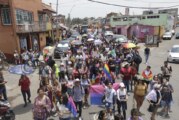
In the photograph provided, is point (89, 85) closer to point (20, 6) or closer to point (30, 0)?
point (20, 6)

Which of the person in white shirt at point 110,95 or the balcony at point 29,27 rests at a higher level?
the balcony at point 29,27

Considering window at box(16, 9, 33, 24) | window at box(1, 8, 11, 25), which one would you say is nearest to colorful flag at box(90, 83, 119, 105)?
window at box(1, 8, 11, 25)

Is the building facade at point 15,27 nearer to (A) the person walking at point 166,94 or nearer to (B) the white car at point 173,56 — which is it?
(B) the white car at point 173,56

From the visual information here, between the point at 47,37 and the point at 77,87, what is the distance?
3012 centimetres

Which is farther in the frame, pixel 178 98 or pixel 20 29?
pixel 20 29

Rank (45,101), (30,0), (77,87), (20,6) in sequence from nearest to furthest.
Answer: (45,101) < (77,87) < (20,6) < (30,0)

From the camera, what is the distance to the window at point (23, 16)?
24722mm

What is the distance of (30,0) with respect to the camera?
2961 centimetres

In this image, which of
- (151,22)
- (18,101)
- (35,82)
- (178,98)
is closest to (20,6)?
(35,82)

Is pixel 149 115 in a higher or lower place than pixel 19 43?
lower

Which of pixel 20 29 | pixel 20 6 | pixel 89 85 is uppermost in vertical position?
pixel 20 6

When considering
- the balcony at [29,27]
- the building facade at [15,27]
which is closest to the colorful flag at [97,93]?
the building facade at [15,27]

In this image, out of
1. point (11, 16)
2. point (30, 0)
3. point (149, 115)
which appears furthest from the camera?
point (30, 0)

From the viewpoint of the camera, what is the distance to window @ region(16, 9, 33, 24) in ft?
81.1
